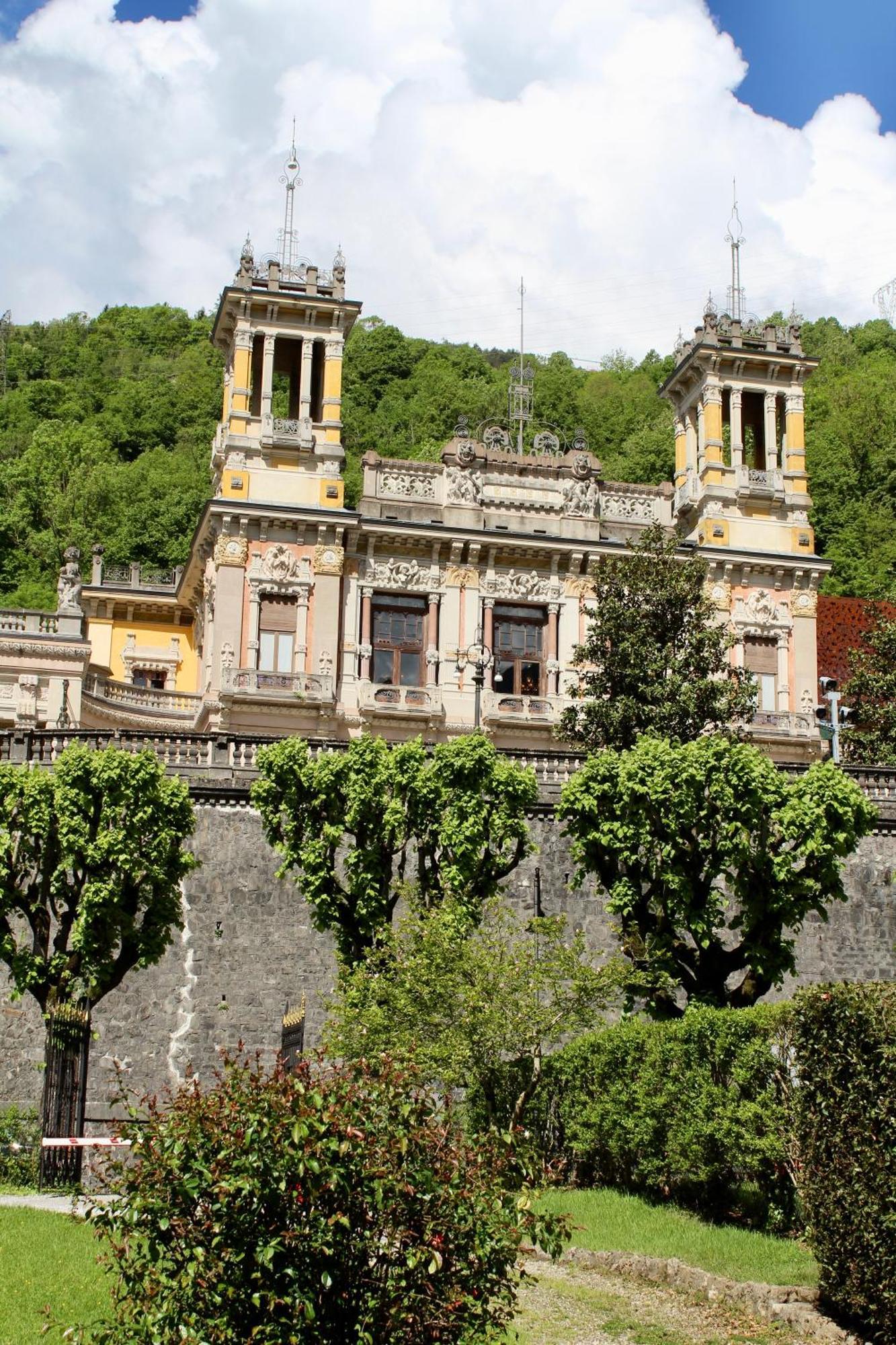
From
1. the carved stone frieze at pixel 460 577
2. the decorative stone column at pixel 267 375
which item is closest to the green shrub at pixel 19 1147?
the carved stone frieze at pixel 460 577

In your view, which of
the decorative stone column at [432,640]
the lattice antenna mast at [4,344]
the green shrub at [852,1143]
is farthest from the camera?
the lattice antenna mast at [4,344]

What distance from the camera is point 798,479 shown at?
49656mm

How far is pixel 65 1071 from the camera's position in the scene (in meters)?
22.7

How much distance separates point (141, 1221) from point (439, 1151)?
197 cm

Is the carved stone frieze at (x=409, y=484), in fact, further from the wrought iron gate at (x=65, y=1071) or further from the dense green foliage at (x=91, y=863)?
the wrought iron gate at (x=65, y=1071)

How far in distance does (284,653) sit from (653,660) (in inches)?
483

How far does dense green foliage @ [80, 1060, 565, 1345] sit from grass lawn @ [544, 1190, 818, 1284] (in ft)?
19.0

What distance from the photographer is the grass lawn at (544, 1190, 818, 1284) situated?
15609 mm

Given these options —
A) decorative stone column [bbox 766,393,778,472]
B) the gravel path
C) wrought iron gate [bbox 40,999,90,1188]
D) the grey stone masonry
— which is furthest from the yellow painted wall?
the gravel path

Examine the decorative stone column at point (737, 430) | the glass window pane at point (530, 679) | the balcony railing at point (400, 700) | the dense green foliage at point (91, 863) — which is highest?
the decorative stone column at point (737, 430)

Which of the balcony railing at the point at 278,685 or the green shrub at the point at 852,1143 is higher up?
the balcony railing at the point at 278,685

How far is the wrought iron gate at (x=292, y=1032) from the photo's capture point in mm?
27703

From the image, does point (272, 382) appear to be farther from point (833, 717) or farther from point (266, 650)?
point (833, 717)

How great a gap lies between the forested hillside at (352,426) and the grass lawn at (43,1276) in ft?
153
